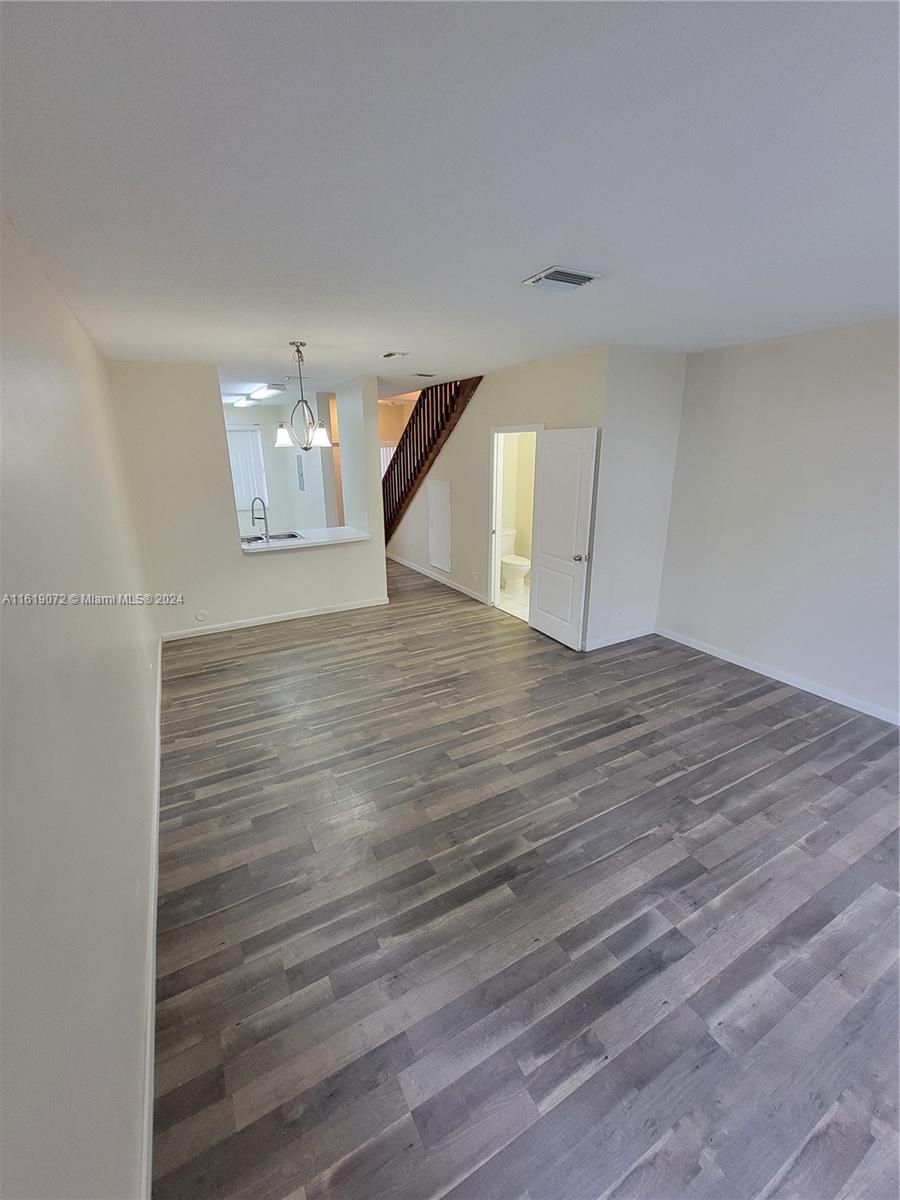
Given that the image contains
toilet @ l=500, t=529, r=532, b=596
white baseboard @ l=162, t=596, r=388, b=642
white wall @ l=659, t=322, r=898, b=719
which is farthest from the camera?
toilet @ l=500, t=529, r=532, b=596

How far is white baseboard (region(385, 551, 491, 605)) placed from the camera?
6.03 metres

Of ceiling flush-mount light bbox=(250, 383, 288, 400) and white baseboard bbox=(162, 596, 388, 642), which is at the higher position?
ceiling flush-mount light bbox=(250, 383, 288, 400)

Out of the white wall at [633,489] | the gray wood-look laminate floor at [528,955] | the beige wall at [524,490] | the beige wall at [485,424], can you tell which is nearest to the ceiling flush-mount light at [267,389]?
the beige wall at [485,424]

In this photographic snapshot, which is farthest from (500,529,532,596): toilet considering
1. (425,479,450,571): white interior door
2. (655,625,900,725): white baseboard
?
(655,625,900,725): white baseboard

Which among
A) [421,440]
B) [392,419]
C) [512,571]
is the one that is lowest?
[512,571]

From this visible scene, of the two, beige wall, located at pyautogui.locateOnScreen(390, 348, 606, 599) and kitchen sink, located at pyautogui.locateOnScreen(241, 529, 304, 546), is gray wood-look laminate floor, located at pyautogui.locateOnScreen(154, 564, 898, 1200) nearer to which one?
kitchen sink, located at pyautogui.locateOnScreen(241, 529, 304, 546)

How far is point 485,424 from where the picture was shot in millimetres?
5344

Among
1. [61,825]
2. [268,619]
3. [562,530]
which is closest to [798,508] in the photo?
[562,530]

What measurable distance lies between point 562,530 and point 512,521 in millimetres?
2948

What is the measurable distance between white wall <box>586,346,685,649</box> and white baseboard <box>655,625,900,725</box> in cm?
49

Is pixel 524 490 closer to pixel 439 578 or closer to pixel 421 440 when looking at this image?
pixel 421 440

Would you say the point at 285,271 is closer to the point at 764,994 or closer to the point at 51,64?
the point at 51,64

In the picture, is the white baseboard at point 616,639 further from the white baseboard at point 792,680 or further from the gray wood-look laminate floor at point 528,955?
the gray wood-look laminate floor at point 528,955

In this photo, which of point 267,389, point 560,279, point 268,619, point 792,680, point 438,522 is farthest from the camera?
point 438,522
